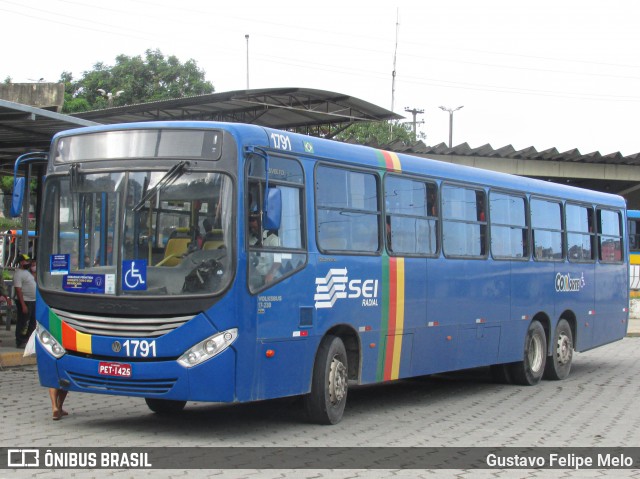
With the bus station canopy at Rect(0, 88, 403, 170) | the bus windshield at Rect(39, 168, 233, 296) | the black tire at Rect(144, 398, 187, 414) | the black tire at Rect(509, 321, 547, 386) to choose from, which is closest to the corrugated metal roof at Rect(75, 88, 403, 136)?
the bus station canopy at Rect(0, 88, 403, 170)

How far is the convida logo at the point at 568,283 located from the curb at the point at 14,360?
27.8 ft

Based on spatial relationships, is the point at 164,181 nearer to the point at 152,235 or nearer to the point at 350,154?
the point at 152,235

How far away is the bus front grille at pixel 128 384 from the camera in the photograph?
903 cm

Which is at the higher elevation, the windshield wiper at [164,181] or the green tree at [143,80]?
the green tree at [143,80]

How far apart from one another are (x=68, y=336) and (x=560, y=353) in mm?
9387

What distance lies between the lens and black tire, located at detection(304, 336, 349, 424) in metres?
10.2

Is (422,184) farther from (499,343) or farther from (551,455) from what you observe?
(551,455)

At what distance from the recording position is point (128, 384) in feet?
29.9

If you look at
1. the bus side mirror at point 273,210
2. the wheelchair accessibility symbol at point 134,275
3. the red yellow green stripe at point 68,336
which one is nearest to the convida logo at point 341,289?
the bus side mirror at point 273,210

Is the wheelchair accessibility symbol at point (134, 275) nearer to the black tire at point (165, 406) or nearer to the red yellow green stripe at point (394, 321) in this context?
the black tire at point (165, 406)

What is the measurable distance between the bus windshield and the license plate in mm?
656

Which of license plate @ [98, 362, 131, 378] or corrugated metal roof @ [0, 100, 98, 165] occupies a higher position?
corrugated metal roof @ [0, 100, 98, 165]

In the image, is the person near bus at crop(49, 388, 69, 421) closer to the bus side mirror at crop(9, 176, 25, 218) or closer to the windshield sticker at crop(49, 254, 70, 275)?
the windshield sticker at crop(49, 254, 70, 275)

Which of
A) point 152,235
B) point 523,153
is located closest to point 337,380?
point 152,235
